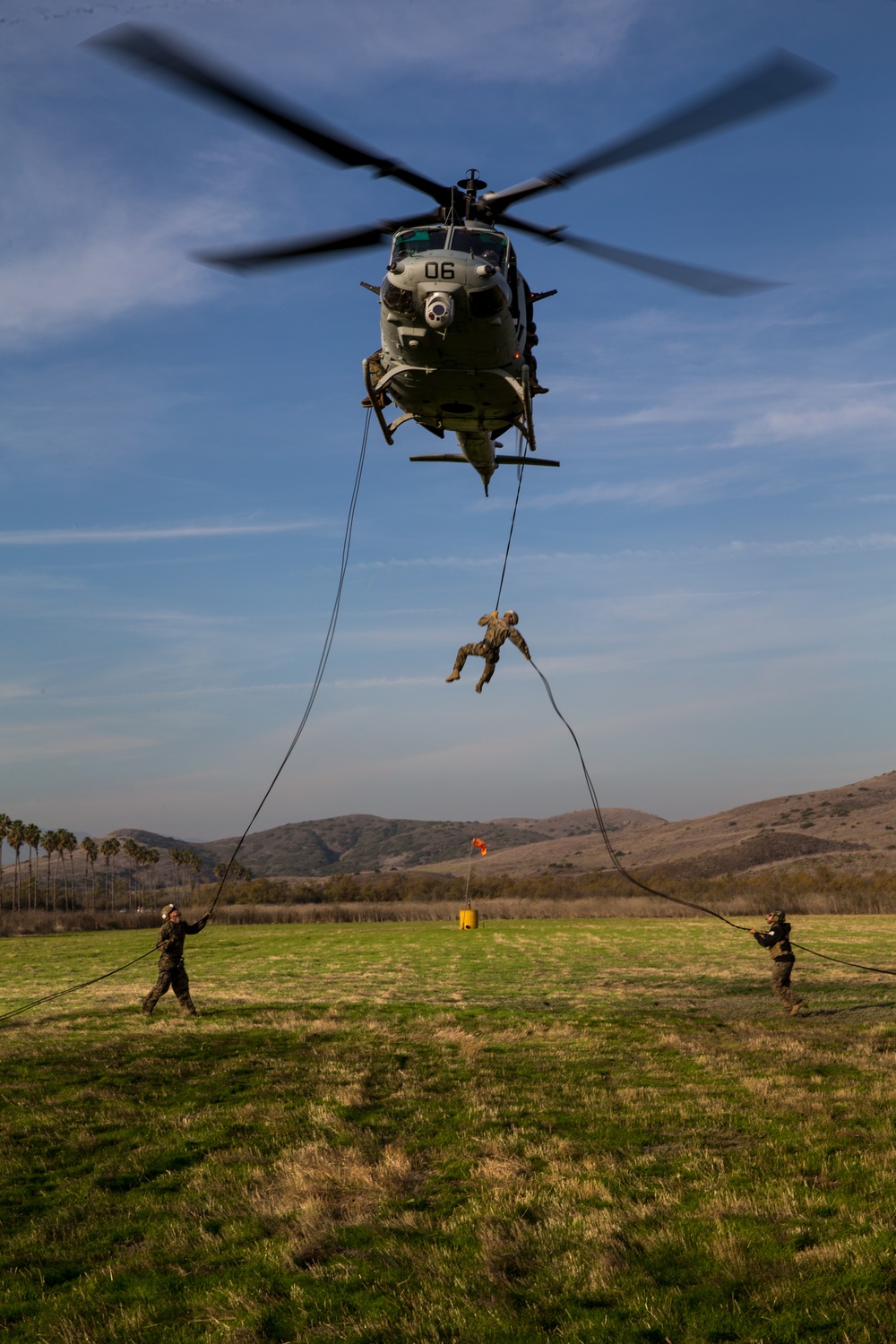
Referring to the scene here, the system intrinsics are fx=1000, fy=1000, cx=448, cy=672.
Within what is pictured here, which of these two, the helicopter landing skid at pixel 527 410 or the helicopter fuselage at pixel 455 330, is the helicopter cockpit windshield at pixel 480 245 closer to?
the helicopter fuselage at pixel 455 330

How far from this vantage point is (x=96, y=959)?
152 ft

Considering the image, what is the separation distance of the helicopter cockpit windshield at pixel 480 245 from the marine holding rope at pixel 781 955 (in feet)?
53.3

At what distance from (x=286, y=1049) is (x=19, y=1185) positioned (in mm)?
8686

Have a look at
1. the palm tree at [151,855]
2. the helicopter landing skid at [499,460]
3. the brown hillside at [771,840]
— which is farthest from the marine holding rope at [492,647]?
the palm tree at [151,855]

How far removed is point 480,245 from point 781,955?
690 inches

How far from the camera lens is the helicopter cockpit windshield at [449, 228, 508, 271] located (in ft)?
47.0

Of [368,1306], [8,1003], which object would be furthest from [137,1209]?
[8,1003]

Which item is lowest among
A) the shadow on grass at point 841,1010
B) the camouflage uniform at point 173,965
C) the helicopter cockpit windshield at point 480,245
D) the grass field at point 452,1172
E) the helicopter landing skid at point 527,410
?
the shadow on grass at point 841,1010

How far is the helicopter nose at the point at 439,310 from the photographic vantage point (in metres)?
13.7

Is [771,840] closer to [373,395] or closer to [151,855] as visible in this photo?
[151,855]

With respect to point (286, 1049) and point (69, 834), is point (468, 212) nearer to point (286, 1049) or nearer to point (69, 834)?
point (286, 1049)

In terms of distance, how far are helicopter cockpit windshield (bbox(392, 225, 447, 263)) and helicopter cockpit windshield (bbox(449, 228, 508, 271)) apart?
0.20m

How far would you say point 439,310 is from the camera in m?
13.7

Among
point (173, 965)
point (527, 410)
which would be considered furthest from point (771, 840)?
point (527, 410)
